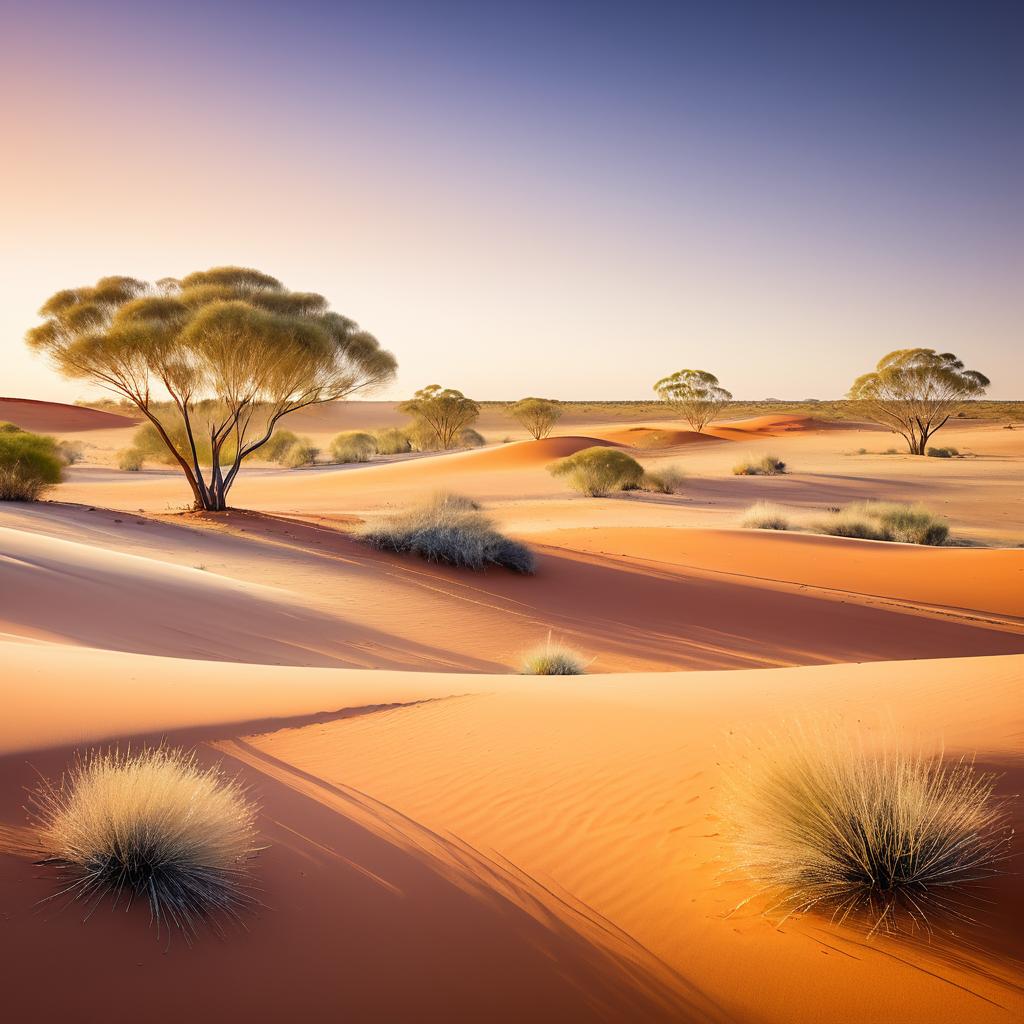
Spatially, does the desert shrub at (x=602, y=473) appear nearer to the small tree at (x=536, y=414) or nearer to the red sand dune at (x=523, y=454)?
the red sand dune at (x=523, y=454)

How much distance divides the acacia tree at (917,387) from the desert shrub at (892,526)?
89.0 ft

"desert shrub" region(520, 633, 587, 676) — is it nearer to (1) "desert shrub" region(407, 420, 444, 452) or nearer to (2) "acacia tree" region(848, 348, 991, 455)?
(2) "acacia tree" region(848, 348, 991, 455)

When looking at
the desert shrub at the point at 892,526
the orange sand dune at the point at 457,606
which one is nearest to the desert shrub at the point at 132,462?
the orange sand dune at the point at 457,606

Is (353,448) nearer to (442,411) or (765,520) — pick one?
(442,411)

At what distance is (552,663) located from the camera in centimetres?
1024

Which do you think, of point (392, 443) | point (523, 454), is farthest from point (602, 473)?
point (392, 443)

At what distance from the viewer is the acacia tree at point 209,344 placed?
20.0 metres

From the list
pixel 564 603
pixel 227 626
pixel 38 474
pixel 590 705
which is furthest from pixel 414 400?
pixel 590 705

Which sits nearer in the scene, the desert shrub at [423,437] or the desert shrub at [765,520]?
the desert shrub at [765,520]

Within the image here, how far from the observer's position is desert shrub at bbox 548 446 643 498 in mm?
34219

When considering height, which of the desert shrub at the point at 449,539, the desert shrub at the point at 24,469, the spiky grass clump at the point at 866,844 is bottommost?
the spiky grass clump at the point at 866,844

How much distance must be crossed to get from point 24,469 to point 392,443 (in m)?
38.8

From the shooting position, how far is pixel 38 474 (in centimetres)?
2105

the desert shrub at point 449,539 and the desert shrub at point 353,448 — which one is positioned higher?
the desert shrub at point 353,448
